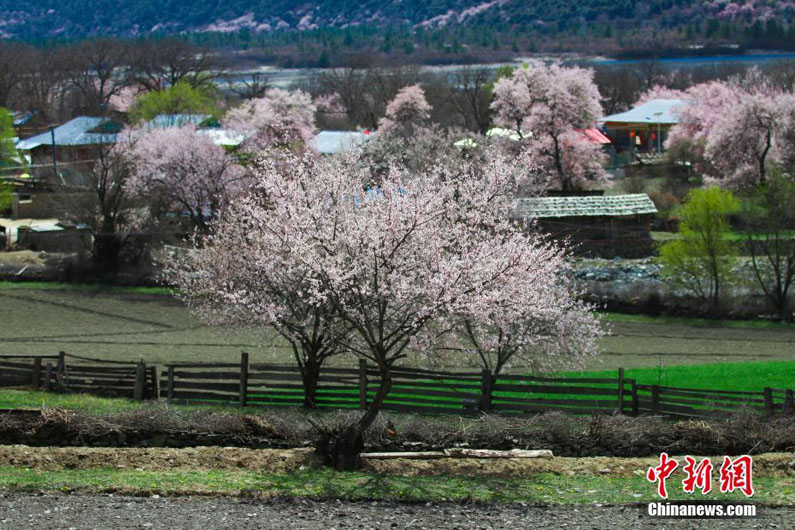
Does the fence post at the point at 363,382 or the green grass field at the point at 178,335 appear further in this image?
the green grass field at the point at 178,335

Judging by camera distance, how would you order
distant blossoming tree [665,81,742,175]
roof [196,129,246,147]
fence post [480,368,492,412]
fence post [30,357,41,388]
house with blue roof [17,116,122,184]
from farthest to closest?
house with blue roof [17,116,122,184]
distant blossoming tree [665,81,742,175]
roof [196,129,246,147]
fence post [30,357,41,388]
fence post [480,368,492,412]

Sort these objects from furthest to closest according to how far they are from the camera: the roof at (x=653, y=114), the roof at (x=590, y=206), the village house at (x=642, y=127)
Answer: the village house at (x=642, y=127), the roof at (x=653, y=114), the roof at (x=590, y=206)

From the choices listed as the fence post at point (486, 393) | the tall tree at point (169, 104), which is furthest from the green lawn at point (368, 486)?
the tall tree at point (169, 104)

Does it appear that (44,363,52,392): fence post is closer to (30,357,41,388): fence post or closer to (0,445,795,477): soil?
(30,357,41,388): fence post

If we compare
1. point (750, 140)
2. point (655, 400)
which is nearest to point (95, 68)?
point (750, 140)

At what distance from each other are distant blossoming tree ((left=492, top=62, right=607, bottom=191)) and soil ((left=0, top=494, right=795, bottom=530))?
59584 mm

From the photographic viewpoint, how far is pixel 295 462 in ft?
61.9

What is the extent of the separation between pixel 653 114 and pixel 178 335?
76662 millimetres

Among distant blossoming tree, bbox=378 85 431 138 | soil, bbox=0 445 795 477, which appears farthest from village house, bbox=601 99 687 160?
soil, bbox=0 445 795 477

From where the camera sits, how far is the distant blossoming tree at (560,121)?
7558 cm

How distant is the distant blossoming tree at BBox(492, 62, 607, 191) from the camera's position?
2976 inches

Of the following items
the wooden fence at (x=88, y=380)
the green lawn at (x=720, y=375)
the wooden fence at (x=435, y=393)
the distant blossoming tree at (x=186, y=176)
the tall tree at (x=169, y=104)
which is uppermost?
the tall tree at (x=169, y=104)

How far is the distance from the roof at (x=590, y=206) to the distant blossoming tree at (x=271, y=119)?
18.1 m

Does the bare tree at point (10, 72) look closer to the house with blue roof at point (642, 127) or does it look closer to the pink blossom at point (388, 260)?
the house with blue roof at point (642, 127)
